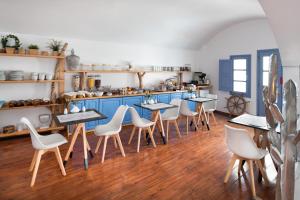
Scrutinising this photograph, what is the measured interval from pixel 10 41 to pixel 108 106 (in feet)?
7.75

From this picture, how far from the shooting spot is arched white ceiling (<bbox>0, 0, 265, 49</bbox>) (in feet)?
12.9

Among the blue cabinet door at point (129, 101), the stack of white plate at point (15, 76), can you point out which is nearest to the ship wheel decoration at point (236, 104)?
the blue cabinet door at point (129, 101)

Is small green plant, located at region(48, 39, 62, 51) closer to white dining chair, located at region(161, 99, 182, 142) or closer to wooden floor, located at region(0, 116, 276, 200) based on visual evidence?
wooden floor, located at region(0, 116, 276, 200)

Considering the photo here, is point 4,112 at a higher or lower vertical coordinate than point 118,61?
lower

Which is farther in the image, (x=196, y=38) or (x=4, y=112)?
(x=196, y=38)

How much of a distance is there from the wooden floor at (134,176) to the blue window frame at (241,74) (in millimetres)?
2889

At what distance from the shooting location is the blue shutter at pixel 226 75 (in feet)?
21.2

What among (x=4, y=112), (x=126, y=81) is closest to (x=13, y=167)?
(x=4, y=112)

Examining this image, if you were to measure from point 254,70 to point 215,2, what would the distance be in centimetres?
258

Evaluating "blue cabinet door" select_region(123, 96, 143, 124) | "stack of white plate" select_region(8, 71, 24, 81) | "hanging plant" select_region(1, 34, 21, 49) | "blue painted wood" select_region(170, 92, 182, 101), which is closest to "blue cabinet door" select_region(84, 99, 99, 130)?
"blue cabinet door" select_region(123, 96, 143, 124)

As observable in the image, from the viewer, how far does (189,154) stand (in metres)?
3.54

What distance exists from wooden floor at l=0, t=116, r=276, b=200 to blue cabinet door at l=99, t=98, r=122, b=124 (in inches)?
46.0

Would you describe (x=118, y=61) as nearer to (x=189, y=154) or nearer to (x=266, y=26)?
(x=189, y=154)

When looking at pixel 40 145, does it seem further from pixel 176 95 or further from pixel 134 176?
pixel 176 95
